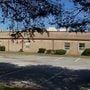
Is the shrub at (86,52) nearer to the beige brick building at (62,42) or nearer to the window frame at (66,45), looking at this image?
the beige brick building at (62,42)

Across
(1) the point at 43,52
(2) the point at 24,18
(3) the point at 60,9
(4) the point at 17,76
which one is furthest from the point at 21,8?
(1) the point at 43,52

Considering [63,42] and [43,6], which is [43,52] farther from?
[43,6]

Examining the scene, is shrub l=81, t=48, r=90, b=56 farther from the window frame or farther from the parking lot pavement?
the parking lot pavement

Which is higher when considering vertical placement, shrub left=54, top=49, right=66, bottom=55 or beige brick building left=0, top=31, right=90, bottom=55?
beige brick building left=0, top=31, right=90, bottom=55

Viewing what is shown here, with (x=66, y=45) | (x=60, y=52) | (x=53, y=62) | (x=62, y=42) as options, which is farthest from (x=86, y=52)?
(x=53, y=62)

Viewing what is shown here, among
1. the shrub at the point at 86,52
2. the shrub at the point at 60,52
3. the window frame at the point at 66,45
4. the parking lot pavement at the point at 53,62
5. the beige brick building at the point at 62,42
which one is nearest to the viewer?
the parking lot pavement at the point at 53,62

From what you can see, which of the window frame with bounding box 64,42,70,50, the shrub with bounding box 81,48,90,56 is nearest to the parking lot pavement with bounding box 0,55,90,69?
the shrub with bounding box 81,48,90,56

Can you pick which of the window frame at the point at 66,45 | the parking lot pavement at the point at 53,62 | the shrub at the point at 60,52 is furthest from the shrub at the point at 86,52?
the parking lot pavement at the point at 53,62

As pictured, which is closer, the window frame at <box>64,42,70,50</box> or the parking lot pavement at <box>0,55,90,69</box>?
the parking lot pavement at <box>0,55,90,69</box>

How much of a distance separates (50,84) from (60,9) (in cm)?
428

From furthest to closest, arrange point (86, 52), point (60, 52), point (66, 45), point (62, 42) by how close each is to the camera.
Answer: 1. point (62, 42)
2. point (66, 45)
3. point (60, 52)
4. point (86, 52)

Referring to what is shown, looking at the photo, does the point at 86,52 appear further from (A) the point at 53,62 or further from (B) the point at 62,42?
(A) the point at 53,62

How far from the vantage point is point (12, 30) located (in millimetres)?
17938

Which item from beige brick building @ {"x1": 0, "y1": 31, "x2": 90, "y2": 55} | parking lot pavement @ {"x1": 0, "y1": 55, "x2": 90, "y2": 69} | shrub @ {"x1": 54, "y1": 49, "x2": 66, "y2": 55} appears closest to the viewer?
parking lot pavement @ {"x1": 0, "y1": 55, "x2": 90, "y2": 69}
